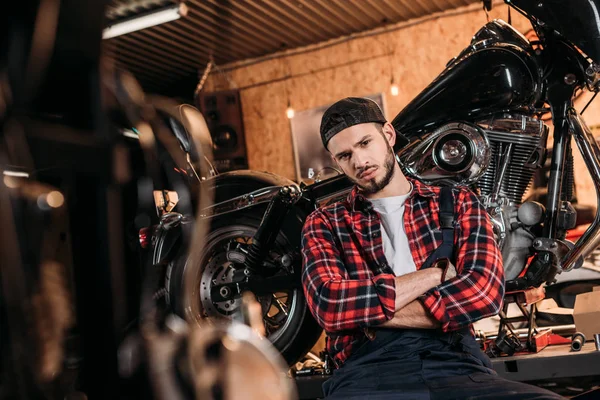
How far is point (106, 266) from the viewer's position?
0.47 m

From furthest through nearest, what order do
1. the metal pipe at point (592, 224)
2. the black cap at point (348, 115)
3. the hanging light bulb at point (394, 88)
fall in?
the hanging light bulb at point (394, 88)
the metal pipe at point (592, 224)
the black cap at point (348, 115)

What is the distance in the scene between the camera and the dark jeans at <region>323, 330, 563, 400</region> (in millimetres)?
A: 1526

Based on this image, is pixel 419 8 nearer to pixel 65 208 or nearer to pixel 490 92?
pixel 490 92

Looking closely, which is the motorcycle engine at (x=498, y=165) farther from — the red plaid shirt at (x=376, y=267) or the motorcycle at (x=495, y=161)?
the red plaid shirt at (x=376, y=267)

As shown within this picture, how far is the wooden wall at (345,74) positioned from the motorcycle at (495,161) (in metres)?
3.39

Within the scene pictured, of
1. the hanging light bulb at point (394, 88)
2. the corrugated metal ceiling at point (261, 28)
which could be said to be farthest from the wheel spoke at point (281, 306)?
the hanging light bulb at point (394, 88)

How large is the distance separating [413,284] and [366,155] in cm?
47

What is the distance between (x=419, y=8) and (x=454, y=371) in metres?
5.18

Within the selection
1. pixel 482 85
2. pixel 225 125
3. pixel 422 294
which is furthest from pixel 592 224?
pixel 225 125

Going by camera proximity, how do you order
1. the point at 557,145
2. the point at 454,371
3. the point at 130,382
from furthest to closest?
the point at 557,145, the point at 454,371, the point at 130,382

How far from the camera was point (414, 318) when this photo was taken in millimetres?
1659

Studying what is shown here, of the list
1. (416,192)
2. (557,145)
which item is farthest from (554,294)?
(416,192)

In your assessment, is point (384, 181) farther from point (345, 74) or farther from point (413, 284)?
point (345, 74)

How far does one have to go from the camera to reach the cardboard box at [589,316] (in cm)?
219
